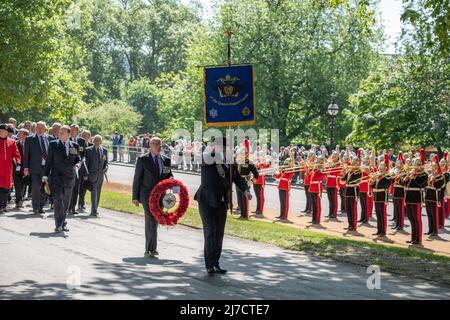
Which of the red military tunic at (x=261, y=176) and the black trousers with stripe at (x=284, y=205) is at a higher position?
the red military tunic at (x=261, y=176)

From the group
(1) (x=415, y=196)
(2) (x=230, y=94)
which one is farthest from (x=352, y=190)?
(2) (x=230, y=94)

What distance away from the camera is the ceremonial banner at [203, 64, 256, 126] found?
19484 mm

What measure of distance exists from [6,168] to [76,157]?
396cm

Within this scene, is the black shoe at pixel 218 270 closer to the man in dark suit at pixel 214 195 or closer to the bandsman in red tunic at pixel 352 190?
the man in dark suit at pixel 214 195

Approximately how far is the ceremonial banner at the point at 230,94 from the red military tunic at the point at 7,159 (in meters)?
4.99

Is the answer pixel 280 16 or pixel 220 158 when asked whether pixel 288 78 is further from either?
pixel 220 158

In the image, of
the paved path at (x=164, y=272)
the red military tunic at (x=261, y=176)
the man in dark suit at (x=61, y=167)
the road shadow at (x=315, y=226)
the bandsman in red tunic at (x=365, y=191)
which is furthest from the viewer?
the red military tunic at (x=261, y=176)

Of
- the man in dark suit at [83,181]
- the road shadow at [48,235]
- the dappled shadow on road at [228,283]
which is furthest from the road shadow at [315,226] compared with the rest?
the road shadow at [48,235]

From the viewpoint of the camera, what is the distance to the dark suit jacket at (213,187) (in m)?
12.9

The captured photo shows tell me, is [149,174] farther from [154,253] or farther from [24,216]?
[24,216]

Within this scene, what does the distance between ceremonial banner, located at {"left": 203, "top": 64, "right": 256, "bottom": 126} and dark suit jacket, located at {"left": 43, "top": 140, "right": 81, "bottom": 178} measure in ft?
13.3

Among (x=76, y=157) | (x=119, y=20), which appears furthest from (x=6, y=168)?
(x=119, y=20)

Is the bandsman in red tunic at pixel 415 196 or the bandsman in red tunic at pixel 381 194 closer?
the bandsman in red tunic at pixel 415 196

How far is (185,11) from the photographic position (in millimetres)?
97812
